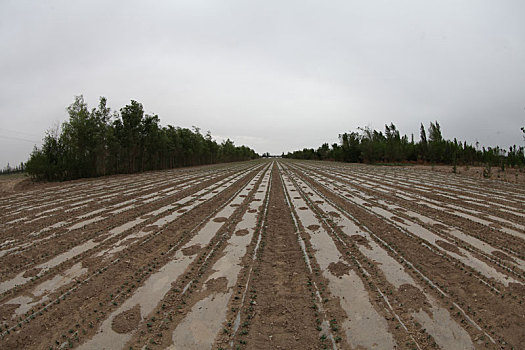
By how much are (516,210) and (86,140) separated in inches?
959

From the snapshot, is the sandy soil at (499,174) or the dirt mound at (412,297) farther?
the sandy soil at (499,174)

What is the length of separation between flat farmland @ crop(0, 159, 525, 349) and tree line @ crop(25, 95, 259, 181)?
1397 centimetres

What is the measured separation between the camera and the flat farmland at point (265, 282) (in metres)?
2.19

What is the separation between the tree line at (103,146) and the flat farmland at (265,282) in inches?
550

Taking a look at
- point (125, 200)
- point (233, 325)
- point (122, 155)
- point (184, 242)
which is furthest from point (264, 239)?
point (122, 155)

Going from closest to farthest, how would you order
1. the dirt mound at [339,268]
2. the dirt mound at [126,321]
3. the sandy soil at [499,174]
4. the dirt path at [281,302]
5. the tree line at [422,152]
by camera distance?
the dirt path at [281,302] < the dirt mound at [126,321] < the dirt mound at [339,268] < the sandy soil at [499,174] < the tree line at [422,152]

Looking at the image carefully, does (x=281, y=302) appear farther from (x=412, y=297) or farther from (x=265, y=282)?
(x=412, y=297)

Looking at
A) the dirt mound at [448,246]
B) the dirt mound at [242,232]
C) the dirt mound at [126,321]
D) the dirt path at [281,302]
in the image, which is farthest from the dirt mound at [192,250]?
the dirt mound at [448,246]

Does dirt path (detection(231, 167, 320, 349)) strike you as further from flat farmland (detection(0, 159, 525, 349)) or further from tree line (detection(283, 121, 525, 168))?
tree line (detection(283, 121, 525, 168))

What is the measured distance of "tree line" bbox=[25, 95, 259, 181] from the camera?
55.3ft

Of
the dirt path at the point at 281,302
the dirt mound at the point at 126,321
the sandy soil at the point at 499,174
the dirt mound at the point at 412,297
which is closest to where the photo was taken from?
the dirt path at the point at 281,302

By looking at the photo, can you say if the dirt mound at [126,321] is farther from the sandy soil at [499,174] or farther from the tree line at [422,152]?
the tree line at [422,152]

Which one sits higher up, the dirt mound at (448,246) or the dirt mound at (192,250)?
the dirt mound at (192,250)

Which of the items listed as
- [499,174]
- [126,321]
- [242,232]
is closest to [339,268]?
[242,232]
